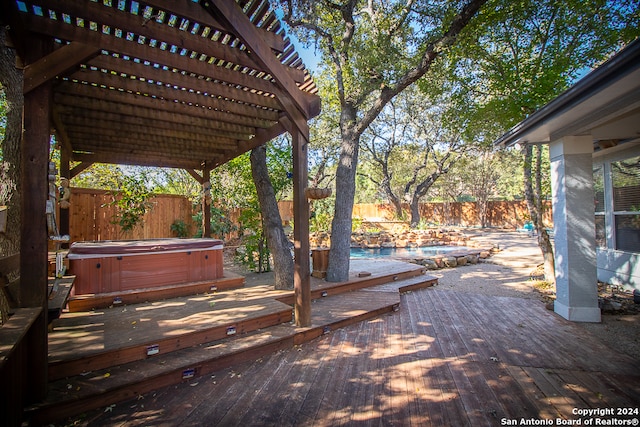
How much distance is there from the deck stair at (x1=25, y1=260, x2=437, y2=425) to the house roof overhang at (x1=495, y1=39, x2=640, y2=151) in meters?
3.12

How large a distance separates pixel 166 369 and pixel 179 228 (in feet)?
25.3

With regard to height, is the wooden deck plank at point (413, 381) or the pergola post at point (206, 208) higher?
the pergola post at point (206, 208)

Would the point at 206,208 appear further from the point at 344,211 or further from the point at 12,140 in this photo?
the point at 12,140

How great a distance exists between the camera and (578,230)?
A: 155 inches

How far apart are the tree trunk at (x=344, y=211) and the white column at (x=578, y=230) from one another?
3062 millimetres

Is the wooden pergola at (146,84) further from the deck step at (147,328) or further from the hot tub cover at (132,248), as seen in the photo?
the hot tub cover at (132,248)

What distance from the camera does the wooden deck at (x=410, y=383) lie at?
84.2 inches

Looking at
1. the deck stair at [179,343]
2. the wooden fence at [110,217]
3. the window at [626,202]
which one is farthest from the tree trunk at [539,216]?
the wooden fence at [110,217]

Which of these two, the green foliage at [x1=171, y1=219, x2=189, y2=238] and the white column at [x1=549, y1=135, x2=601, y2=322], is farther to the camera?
the green foliage at [x1=171, y1=219, x2=189, y2=238]

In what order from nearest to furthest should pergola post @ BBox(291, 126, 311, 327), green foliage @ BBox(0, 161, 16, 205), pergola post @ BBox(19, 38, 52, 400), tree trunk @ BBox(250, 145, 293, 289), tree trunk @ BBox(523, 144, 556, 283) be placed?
pergola post @ BBox(19, 38, 52, 400) → green foliage @ BBox(0, 161, 16, 205) → pergola post @ BBox(291, 126, 311, 327) → tree trunk @ BBox(250, 145, 293, 289) → tree trunk @ BBox(523, 144, 556, 283)

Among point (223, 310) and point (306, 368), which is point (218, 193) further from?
point (306, 368)

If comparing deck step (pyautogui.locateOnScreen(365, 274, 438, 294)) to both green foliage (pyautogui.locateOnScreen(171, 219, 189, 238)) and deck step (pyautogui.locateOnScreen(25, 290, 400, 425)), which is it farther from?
green foliage (pyautogui.locateOnScreen(171, 219, 189, 238))

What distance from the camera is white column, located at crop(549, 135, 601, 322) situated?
389 cm

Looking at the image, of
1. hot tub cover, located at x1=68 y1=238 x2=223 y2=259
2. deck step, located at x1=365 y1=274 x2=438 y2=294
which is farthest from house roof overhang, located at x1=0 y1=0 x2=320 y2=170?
deck step, located at x1=365 y1=274 x2=438 y2=294
